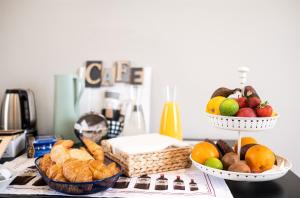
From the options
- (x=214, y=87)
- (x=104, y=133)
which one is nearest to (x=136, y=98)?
(x=104, y=133)

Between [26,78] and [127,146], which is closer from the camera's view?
[127,146]

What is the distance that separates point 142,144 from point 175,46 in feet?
1.94

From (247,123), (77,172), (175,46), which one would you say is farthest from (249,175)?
(175,46)

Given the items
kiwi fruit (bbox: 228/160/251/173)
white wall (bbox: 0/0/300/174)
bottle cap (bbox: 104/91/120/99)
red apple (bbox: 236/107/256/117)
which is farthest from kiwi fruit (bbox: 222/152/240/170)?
bottle cap (bbox: 104/91/120/99)

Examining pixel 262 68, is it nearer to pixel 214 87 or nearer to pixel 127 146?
pixel 214 87

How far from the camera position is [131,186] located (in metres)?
0.78

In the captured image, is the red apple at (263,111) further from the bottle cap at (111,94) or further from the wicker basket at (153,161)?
the bottle cap at (111,94)

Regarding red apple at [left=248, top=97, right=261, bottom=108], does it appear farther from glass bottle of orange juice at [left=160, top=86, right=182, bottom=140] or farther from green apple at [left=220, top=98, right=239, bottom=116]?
glass bottle of orange juice at [left=160, top=86, right=182, bottom=140]

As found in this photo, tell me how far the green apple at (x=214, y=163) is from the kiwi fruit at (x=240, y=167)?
3 centimetres

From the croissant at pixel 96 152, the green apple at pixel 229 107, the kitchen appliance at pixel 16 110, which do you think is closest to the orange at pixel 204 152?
the green apple at pixel 229 107

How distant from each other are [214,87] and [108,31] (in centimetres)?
57

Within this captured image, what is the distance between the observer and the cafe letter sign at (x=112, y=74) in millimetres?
1361

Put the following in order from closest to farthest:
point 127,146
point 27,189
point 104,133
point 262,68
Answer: point 27,189 → point 127,146 → point 104,133 → point 262,68

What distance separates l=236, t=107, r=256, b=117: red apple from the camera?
77 centimetres
